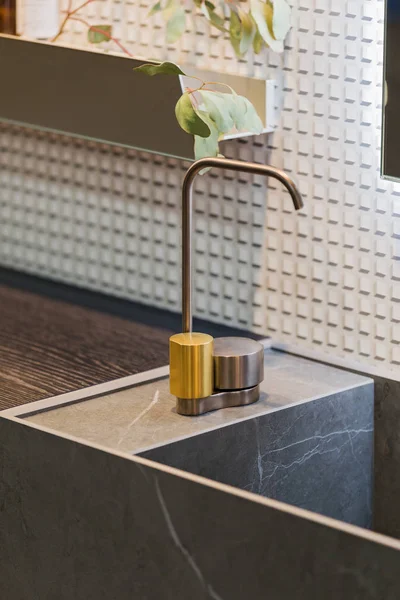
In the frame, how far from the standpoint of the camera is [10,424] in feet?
4.78

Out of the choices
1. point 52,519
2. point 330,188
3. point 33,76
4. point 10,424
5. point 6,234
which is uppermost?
point 33,76

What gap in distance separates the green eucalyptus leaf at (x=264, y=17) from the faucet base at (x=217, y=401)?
51 cm

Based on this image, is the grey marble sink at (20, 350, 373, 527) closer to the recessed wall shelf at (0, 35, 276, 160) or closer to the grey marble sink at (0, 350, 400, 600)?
the grey marble sink at (0, 350, 400, 600)

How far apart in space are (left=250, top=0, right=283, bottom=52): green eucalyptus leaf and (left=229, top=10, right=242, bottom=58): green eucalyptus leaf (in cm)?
6

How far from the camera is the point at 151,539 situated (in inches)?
50.4

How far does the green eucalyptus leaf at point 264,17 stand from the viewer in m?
1.62

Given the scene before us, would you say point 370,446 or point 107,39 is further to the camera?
point 107,39

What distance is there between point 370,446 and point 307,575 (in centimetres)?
54

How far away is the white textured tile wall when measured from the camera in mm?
1627

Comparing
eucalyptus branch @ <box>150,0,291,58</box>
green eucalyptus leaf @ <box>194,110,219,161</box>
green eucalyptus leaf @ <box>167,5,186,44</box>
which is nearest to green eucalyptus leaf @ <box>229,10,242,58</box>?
eucalyptus branch @ <box>150,0,291,58</box>

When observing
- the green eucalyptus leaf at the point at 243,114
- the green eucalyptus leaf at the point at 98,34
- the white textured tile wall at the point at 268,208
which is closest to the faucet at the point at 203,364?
the green eucalyptus leaf at the point at 243,114

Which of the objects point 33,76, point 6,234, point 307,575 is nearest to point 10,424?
point 307,575

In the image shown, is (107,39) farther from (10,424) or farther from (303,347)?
(10,424)

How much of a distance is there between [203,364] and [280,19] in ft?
1.71
